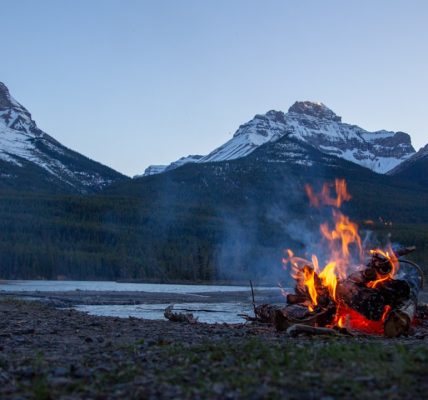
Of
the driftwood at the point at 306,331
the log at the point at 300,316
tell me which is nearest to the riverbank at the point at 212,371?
the driftwood at the point at 306,331

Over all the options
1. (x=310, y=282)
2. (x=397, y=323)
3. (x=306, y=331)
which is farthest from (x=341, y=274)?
(x=306, y=331)

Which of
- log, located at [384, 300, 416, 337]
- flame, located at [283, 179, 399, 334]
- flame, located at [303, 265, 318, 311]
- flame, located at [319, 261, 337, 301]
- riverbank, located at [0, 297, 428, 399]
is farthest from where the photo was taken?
flame, located at [303, 265, 318, 311]

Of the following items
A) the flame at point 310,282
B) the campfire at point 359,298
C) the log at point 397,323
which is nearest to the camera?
the log at point 397,323

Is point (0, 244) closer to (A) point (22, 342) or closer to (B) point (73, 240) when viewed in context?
(B) point (73, 240)

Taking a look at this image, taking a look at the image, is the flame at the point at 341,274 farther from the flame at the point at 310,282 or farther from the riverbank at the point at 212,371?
the riverbank at the point at 212,371

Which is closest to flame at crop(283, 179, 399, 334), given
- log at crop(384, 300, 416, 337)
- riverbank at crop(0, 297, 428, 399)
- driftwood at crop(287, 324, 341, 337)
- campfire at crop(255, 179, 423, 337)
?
campfire at crop(255, 179, 423, 337)

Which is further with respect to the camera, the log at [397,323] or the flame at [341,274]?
the flame at [341,274]

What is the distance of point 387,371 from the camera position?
10.1 meters

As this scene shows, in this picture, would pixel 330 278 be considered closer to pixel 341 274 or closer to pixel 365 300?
pixel 341 274

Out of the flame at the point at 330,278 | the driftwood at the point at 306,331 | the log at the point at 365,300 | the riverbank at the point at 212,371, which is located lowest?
the riverbank at the point at 212,371

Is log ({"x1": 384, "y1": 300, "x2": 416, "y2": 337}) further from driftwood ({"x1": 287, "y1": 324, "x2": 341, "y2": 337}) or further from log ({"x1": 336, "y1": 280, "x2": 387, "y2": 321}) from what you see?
driftwood ({"x1": 287, "y1": 324, "x2": 341, "y2": 337})

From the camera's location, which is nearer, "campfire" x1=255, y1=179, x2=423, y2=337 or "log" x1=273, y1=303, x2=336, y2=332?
"log" x1=273, y1=303, x2=336, y2=332

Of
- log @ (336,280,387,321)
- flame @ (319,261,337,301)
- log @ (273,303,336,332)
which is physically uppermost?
flame @ (319,261,337,301)

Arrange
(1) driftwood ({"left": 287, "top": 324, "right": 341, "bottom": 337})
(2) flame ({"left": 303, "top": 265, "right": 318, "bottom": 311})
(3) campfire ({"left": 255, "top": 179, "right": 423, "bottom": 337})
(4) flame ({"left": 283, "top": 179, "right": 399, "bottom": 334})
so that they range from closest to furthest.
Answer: (1) driftwood ({"left": 287, "top": 324, "right": 341, "bottom": 337}) → (3) campfire ({"left": 255, "top": 179, "right": 423, "bottom": 337}) → (4) flame ({"left": 283, "top": 179, "right": 399, "bottom": 334}) → (2) flame ({"left": 303, "top": 265, "right": 318, "bottom": 311})
